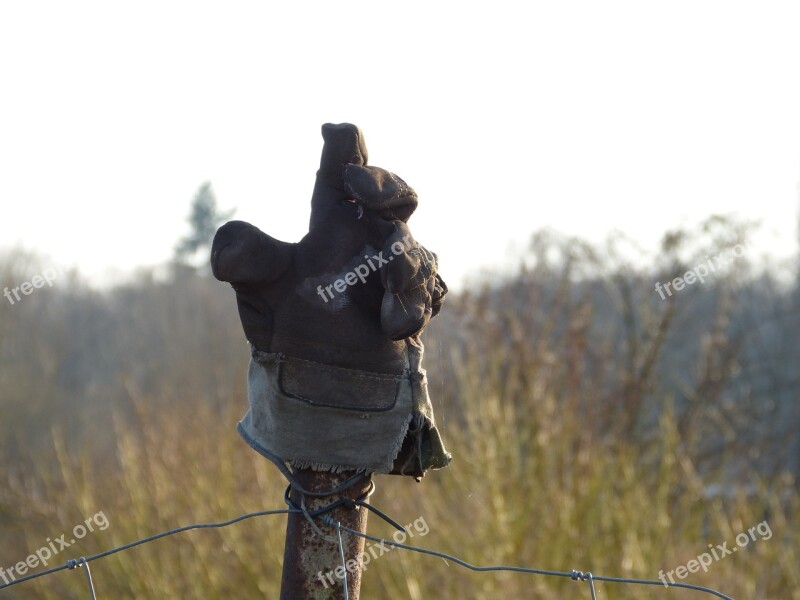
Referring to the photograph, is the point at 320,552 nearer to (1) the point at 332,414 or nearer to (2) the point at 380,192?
(1) the point at 332,414

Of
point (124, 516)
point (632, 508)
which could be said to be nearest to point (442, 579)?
point (632, 508)

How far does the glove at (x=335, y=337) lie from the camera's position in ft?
5.98

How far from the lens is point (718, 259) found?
10.1 metres

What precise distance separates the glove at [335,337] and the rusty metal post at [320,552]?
0.15ft

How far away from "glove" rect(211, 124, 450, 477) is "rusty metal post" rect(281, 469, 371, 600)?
0.15 feet

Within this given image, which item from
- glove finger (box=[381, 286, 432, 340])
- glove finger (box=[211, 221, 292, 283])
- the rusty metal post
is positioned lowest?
the rusty metal post

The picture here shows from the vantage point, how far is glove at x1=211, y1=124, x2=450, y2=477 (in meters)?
1.82

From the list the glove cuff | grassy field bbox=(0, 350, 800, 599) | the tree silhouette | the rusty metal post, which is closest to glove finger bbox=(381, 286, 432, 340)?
the glove cuff

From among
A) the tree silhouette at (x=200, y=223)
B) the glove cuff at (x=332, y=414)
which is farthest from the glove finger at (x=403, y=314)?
the tree silhouette at (x=200, y=223)

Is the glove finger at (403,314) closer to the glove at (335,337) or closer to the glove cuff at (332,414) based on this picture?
the glove at (335,337)

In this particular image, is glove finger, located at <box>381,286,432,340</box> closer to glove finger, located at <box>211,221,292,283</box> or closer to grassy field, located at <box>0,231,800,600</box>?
glove finger, located at <box>211,221,292,283</box>

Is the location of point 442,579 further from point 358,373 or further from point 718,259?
point 718,259

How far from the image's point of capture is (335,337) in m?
1.83

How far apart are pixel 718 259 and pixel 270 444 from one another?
9.00m
